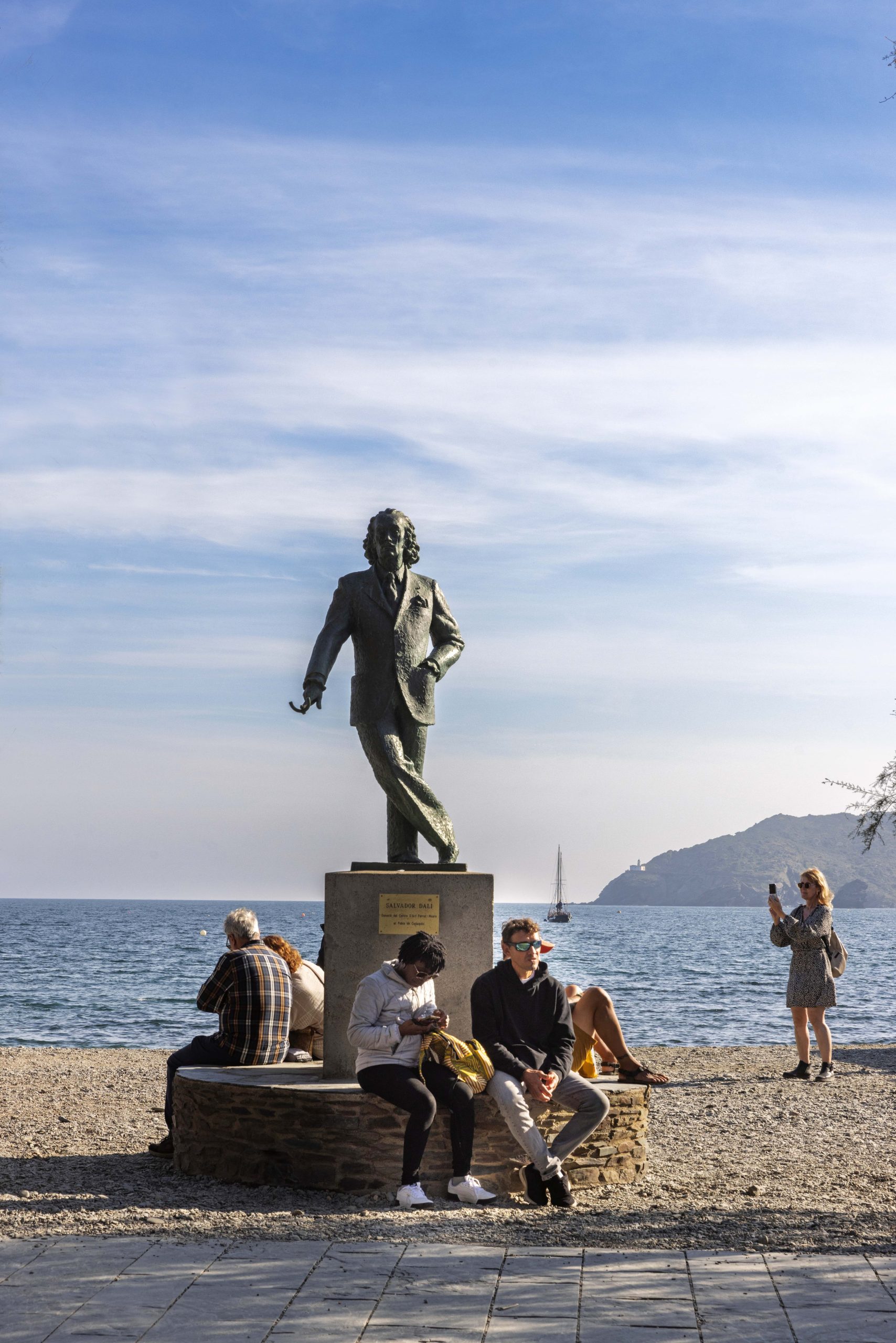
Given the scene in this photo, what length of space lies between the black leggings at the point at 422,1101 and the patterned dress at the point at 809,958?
5149 mm

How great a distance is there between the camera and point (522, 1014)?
7113 millimetres

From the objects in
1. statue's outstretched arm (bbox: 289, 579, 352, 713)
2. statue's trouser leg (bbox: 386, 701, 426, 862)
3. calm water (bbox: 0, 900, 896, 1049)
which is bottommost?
calm water (bbox: 0, 900, 896, 1049)

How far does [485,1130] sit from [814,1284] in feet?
6.84

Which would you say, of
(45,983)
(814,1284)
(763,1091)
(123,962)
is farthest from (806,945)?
(123,962)

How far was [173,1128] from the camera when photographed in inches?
307

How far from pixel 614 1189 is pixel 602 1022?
0.96 metres

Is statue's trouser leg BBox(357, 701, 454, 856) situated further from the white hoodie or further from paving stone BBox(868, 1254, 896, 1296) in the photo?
paving stone BBox(868, 1254, 896, 1296)

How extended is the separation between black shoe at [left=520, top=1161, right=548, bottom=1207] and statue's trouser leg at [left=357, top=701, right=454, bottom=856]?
2113 millimetres

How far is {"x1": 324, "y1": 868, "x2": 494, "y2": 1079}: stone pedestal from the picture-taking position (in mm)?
7809

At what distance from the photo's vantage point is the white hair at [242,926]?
8.21 metres

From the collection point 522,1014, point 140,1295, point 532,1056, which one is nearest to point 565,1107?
point 532,1056

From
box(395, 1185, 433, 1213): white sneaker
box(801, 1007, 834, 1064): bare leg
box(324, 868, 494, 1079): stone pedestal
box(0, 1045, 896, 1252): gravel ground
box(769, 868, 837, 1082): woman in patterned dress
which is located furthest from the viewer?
box(801, 1007, 834, 1064): bare leg

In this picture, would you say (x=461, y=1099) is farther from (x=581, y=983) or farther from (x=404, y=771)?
(x=581, y=983)

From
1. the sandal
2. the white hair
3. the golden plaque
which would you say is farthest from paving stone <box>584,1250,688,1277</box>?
the white hair
